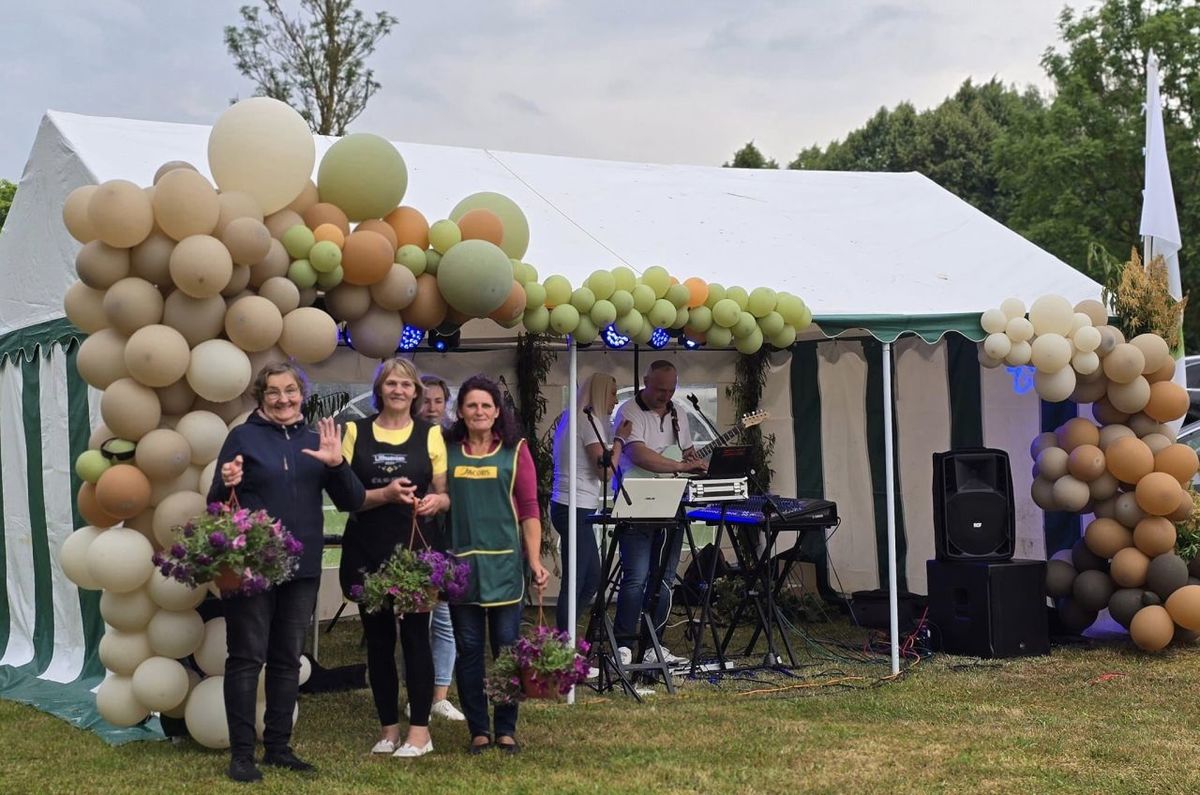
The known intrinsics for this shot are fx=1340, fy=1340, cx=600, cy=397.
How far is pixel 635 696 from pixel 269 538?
7.86ft

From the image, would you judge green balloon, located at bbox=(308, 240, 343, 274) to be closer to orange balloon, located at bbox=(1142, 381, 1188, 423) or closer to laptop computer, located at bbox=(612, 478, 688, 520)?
laptop computer, located at bbox=(612, 478, 688, 520)

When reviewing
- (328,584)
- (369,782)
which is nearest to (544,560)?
(328,584)

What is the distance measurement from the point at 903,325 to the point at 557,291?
2074mm

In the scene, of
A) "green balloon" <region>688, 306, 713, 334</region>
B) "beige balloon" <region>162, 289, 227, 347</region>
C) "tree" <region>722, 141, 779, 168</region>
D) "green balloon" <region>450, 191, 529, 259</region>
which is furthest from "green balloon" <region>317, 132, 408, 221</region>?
"tree" <region>722, 141, 779, 168</region>

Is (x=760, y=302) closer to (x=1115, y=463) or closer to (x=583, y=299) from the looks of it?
(x=583, y=299)

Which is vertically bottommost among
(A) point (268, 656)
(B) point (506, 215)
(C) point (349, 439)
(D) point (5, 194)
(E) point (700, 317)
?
(A) point (268, 656)

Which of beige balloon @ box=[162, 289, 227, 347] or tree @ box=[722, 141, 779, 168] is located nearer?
beige balloon @ box=[162, 289, 227, 347]

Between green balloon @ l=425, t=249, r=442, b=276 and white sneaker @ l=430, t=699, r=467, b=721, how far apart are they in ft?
6.25

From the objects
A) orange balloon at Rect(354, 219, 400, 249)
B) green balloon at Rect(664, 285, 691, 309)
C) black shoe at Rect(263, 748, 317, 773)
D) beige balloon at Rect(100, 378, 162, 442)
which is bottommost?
black shoe at Rect(263, 748, 317, 773)

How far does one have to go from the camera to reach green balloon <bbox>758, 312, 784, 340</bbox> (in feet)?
22.4

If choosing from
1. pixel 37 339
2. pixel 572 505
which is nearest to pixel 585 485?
pixel 572 505

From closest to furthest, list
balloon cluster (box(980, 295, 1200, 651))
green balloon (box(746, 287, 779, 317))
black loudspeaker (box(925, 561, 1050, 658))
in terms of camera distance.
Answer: green balloon (box(746, 287, 779, 317))
balloon cluster (box(980, 295, 1200, 651))
black loudspeaker (box(925, 561, 1050, 658))

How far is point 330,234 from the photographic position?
216 inches

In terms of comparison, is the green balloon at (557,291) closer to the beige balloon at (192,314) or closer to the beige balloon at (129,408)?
the beige balloon at (192,314)
